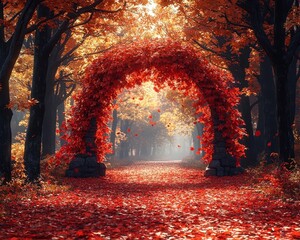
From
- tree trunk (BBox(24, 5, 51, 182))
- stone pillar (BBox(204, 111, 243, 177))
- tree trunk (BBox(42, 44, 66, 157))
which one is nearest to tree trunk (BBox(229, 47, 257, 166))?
stone pillar (BBox(204, 111, 243, 177))

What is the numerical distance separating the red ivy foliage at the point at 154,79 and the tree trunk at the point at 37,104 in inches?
158

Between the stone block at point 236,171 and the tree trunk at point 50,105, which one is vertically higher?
the tree trunk at point 50,105

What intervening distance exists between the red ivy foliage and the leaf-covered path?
608cm

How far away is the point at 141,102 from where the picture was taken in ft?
113

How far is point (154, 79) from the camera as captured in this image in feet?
55.6

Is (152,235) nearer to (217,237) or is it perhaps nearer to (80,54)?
(217,237)

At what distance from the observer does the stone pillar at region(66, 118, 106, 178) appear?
52.9ft

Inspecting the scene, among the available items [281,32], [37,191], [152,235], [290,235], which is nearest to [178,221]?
[152,235]

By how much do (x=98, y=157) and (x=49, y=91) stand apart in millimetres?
4580

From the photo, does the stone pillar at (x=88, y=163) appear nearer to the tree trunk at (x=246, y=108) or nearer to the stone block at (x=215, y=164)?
the stone block at (x=215, y=164)

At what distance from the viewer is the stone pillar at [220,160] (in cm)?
1633

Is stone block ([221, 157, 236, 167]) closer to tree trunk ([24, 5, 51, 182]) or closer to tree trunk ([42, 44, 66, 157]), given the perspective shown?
tree trunk ([24, 5, 51, 182])

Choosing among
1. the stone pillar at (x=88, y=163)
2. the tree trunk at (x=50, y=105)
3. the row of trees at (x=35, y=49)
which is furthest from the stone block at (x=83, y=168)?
the tree trunk at (x=50, y=105)

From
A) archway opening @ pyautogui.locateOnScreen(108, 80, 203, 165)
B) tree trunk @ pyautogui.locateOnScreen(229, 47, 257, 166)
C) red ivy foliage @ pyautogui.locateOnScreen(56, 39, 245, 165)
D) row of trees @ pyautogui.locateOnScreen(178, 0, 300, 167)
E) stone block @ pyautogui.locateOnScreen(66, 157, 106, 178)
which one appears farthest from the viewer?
archway opening @ pyautogui.locateOnScreen(108, 80, 203, 165)
